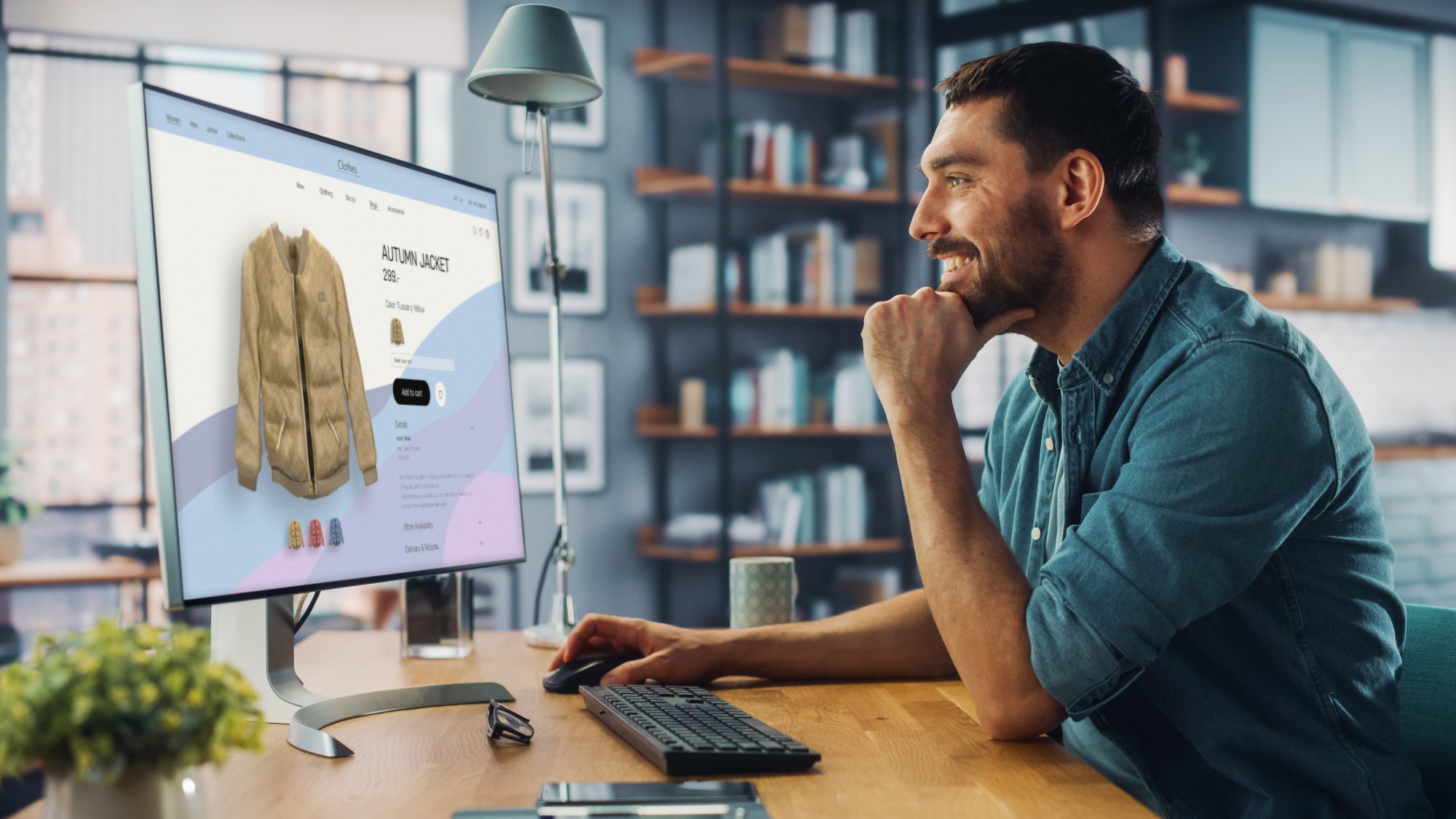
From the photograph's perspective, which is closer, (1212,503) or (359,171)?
(1212,503)

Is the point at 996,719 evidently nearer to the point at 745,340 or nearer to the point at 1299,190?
the point at 745,340

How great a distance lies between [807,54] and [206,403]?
11.8 feet

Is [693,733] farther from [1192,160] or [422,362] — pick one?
[1192,160]

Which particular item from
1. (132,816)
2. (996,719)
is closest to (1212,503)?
(996,719)

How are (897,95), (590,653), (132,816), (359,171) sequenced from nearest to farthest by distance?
(132,816), (359,171), (590,653), (897,95)

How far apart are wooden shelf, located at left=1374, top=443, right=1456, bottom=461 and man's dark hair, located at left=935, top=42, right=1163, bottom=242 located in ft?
12.7

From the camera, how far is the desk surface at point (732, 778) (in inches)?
29.7

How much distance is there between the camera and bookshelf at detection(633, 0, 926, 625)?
3924 millimetres

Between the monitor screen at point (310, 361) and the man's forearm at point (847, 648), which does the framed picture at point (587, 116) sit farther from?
the man's forearm at point (847, 648)

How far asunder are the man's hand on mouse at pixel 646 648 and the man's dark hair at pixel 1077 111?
66 centimetres

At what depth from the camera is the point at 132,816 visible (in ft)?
1.93

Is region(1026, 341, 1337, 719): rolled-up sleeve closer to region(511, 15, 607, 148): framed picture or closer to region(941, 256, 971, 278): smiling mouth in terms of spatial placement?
region(941, 256, 971, 278): smiling mouth

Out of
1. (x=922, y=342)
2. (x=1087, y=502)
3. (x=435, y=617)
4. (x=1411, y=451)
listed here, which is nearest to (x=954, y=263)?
(x=922, y=342)

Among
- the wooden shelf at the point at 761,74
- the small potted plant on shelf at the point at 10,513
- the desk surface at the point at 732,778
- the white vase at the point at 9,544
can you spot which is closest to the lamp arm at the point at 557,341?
the desk surface at the point at 732,778
